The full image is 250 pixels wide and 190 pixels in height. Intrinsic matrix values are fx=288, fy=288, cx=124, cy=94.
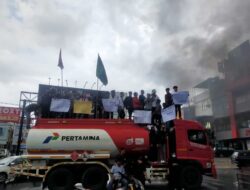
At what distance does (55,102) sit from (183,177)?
7.16 meters

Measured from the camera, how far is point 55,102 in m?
14.6

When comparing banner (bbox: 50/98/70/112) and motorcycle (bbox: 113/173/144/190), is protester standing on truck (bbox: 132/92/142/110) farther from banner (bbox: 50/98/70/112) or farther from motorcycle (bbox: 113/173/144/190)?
motorcycle (bbox: 113/173/144/190)

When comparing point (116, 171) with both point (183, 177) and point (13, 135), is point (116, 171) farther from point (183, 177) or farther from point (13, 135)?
point (13, 135)

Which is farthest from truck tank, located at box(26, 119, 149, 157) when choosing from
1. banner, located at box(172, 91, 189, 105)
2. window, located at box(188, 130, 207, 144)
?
banner, located at box(172, 91, 189, 105)

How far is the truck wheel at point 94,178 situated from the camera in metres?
11.8

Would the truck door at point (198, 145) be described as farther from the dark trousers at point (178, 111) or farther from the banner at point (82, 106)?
the banner at point (82, 106)

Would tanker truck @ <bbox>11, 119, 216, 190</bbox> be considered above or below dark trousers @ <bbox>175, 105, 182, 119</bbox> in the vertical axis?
below

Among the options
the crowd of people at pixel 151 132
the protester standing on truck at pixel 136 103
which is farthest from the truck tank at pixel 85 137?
the protester standing on truck at pixel 136 103

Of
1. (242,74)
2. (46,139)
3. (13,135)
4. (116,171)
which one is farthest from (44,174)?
(13,135)

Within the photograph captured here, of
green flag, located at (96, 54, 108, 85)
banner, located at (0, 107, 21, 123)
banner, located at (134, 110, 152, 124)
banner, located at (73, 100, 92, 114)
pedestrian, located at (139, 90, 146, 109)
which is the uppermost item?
banner, located at (0, 107, 21, 123)

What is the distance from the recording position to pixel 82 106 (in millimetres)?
14828

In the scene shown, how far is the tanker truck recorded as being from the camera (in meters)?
11.9

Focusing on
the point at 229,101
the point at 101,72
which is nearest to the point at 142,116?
the point at 101,72

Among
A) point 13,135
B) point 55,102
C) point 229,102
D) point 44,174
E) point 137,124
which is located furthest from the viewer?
point 13,135
